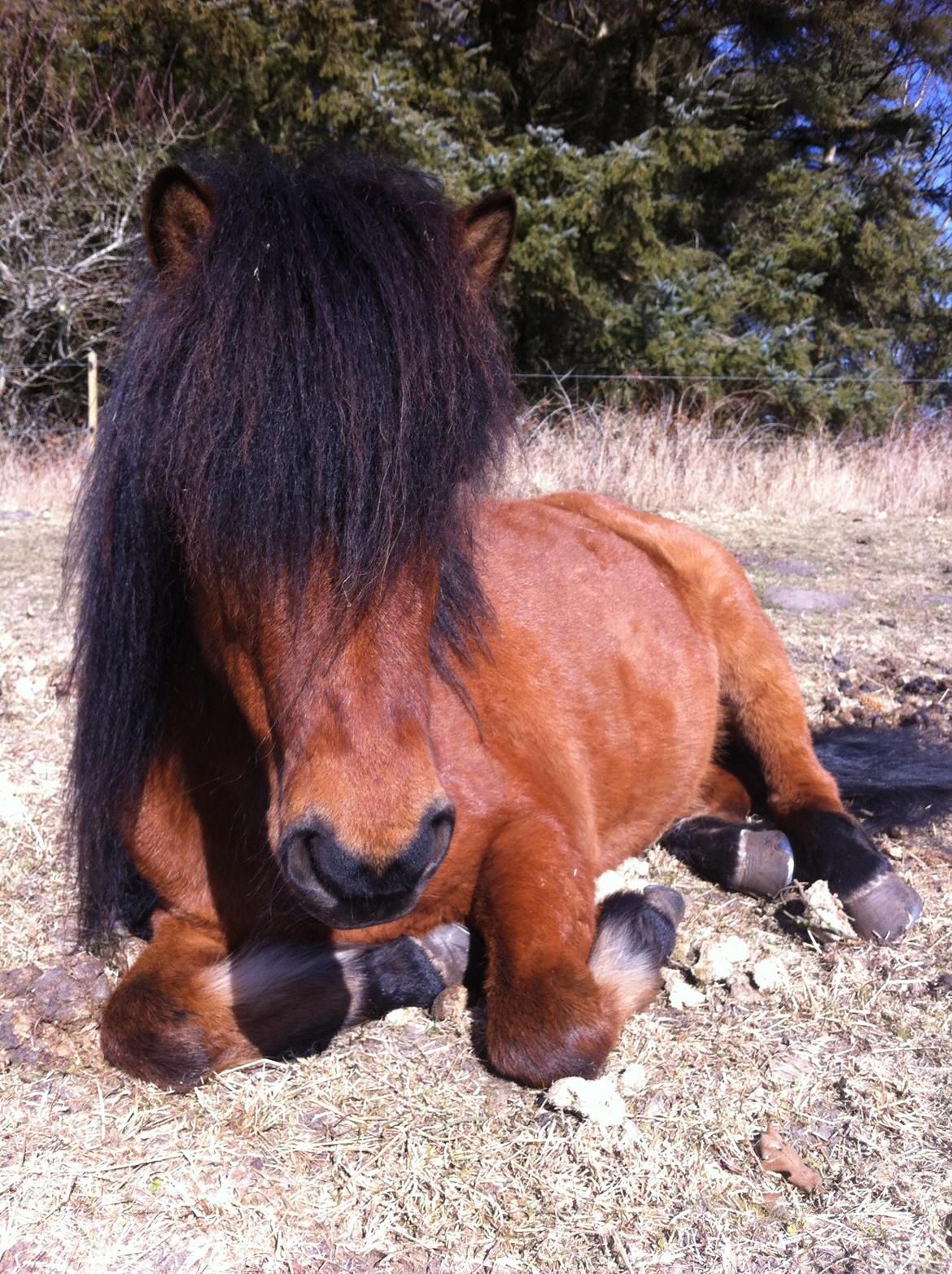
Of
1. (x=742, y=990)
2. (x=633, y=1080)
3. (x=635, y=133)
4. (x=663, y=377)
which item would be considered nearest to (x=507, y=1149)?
(x=633, y=1080)

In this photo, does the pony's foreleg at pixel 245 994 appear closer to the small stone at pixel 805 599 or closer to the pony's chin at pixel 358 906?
the pony's chin at pixel 358 906

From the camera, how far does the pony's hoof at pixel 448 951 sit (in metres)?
2.16

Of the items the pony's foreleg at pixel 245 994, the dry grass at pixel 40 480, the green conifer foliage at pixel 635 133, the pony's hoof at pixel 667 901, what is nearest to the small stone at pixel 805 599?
the pony's hoof at pixel 667 901

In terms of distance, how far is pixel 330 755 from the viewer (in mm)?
1493

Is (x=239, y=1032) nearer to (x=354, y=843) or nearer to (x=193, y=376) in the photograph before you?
(x=354, y=843)

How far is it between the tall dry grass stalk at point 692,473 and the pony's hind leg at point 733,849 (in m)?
6.40

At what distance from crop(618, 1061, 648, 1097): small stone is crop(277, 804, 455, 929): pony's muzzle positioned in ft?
2.20

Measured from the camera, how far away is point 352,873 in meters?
1.43

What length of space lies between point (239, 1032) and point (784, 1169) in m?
1.05

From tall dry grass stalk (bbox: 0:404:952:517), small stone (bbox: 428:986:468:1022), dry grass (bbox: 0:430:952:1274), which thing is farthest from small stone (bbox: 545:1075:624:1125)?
tall dry grass stalk (bbox: 0:404:952:517)

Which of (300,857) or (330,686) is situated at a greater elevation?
(330,686)

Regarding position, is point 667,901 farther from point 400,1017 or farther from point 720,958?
point 400,1017

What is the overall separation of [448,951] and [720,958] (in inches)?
25.4

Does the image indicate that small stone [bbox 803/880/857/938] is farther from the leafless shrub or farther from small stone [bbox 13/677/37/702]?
the leafless shrub
